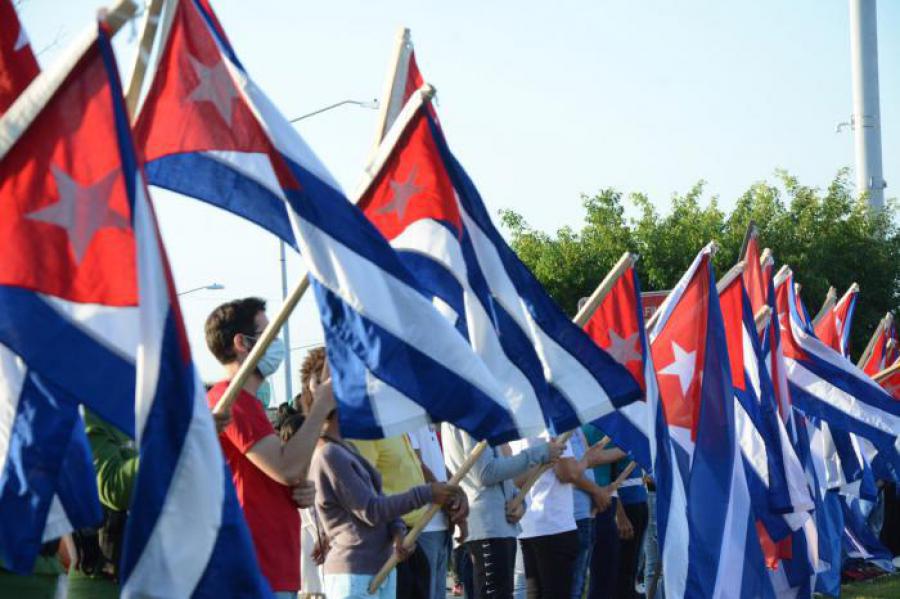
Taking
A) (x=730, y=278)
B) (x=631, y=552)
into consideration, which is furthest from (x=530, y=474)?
(x=631, y=552)

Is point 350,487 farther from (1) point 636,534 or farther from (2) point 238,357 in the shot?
(1) point 636,534

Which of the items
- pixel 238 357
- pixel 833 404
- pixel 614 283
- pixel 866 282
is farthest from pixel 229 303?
pixel 866 282

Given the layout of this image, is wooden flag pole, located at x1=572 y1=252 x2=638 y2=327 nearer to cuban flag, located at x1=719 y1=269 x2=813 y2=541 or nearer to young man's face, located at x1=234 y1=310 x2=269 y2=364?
cuban flag, located at x1=719 y1=269 x2=813 y2=541

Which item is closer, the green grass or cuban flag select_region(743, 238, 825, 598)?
cuban flag select_region(743, 238, 825, 598)

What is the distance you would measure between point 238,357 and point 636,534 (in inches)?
212

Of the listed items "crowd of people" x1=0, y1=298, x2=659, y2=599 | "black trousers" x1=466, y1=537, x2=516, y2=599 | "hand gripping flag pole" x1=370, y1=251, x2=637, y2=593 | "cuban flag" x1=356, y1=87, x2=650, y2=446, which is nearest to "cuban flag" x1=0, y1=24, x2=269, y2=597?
"crowd of people" x1=0, y1=298, x2=659, y2=599

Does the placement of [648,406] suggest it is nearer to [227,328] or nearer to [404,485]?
[404,485]

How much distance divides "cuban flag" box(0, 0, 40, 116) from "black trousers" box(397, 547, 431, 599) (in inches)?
142

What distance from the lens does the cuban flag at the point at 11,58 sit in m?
4.82

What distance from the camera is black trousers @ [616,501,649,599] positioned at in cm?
1052

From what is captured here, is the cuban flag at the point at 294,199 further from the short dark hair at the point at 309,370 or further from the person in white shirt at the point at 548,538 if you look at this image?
the person in white shirt at the point at 548,538

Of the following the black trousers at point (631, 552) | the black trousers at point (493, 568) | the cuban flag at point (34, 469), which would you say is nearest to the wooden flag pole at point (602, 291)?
the black trousers at point (493, 568)

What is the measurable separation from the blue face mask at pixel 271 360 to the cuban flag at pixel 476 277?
0.65m

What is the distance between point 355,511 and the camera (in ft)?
22.4
